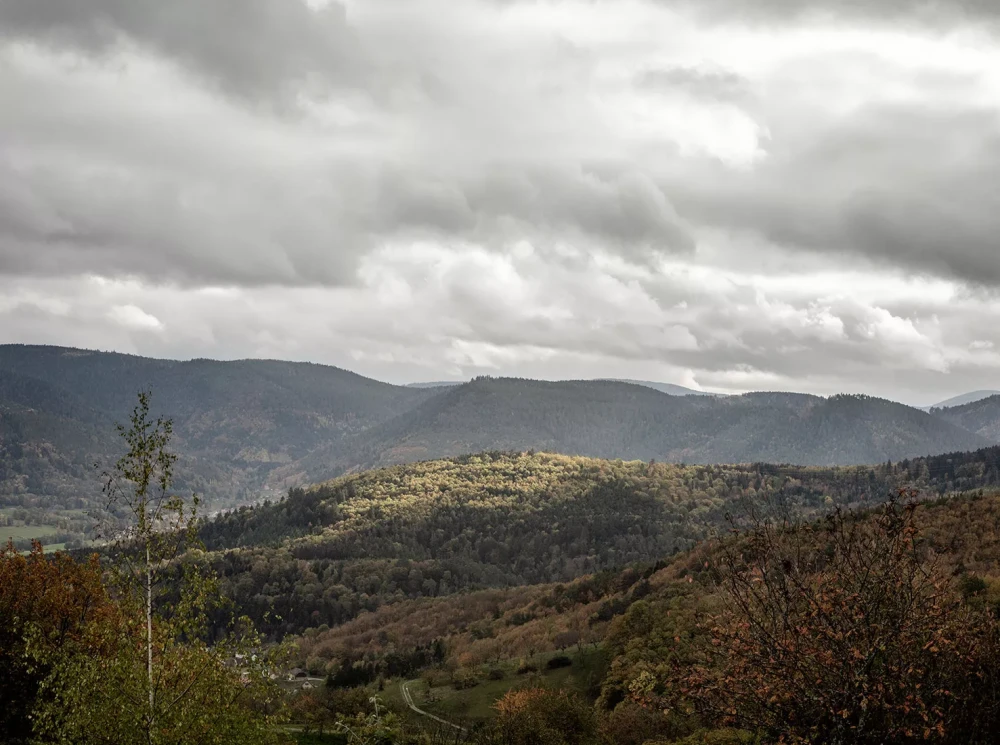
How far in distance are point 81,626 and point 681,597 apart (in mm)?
40709

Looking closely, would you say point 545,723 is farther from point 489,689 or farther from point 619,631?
point 489,689

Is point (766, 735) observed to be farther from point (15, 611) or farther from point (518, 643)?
point (518, 643)

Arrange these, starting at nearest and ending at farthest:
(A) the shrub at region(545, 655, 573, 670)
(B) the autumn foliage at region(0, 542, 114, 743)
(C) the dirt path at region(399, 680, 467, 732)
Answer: (B) the autumn foliage at region(0, 542, 114, 743) → (C) the dirt path at region(399, 680, 467, 732) → (A) the shrub at region(545, 655, 573, 670)

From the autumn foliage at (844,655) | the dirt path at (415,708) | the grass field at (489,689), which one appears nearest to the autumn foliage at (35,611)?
the dirt path at (415,708)

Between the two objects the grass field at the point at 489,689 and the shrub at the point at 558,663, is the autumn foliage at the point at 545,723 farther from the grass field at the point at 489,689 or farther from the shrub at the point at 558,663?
the shrub at the point at 558,663

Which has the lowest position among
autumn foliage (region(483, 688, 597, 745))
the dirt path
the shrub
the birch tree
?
the dirt path

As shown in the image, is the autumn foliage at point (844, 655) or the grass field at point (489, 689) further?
the grass field at point (489, 689)

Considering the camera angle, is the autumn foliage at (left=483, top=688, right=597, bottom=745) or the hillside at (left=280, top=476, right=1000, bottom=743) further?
the hillside at (left=280, top=476, right=1000, bottom=743)

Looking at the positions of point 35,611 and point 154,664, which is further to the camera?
point 35,611

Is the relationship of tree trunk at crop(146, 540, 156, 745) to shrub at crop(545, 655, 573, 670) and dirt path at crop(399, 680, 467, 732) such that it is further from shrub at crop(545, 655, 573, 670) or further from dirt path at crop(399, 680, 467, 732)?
shrub at crop(545, 655, 573, 670)

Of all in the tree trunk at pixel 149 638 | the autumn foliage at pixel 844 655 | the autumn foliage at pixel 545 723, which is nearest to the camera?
the autumn foliage at pixel 844 655

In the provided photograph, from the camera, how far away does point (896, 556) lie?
48.6 ft

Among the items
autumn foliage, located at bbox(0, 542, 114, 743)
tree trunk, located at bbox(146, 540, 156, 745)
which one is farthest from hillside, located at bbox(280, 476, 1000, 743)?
autumn foliage, located at bbox(0, 542, 114, 743)

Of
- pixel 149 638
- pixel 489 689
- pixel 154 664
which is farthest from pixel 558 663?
pixel 149 638
